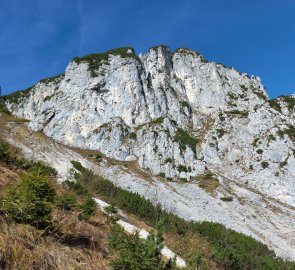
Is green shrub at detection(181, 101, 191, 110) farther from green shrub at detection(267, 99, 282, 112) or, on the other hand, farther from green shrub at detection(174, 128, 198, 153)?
green shrub at detection(267, 99, 282, 112)

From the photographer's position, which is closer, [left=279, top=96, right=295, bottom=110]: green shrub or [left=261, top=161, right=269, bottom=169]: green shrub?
[left=261, top=161, right=269, bottom=169]: green shrub

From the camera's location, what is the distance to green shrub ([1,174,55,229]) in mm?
5738

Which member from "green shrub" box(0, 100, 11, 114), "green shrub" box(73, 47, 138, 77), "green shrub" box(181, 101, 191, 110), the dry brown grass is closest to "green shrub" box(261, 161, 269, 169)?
"green shrub" box(181, 101, 191, 110)

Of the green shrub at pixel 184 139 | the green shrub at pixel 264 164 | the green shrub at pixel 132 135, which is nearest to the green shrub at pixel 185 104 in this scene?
the green shrub at pixel 184 139

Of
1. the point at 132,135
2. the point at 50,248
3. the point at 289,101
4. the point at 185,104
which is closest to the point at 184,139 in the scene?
the point at 132,135

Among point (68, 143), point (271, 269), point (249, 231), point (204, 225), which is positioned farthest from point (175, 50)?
point (271, 269)

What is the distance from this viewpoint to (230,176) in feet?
206

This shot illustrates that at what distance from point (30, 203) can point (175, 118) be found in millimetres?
74000

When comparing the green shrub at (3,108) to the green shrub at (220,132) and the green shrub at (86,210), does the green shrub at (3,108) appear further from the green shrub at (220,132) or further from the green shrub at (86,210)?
the green shrub at (86,210)

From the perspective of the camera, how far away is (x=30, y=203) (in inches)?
237

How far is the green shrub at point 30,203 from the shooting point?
18.8ft

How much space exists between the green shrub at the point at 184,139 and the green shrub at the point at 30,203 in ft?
202

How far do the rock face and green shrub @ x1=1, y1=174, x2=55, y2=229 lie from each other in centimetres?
5401

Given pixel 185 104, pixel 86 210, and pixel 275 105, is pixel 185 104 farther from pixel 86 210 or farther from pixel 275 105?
pixel 86 210
